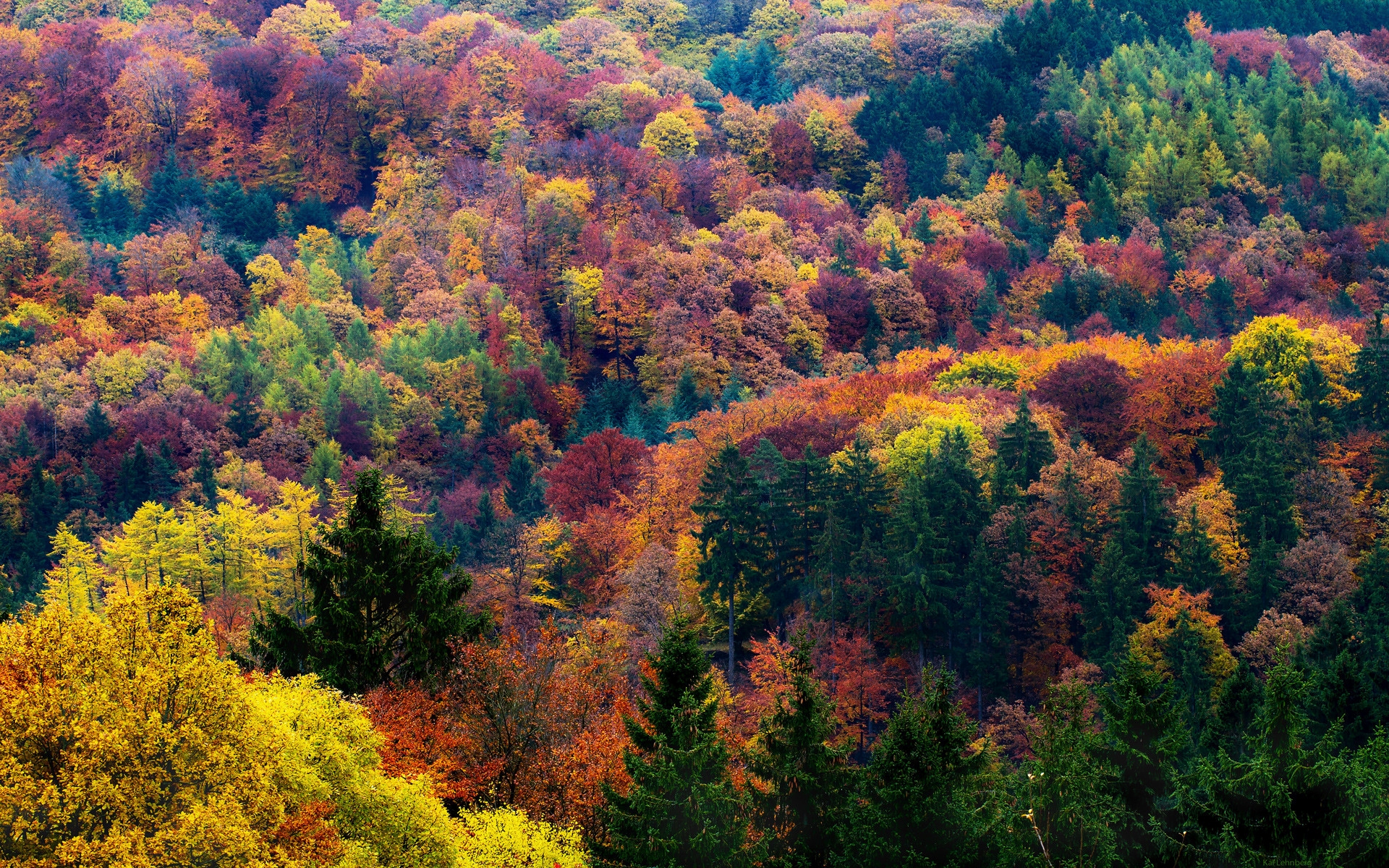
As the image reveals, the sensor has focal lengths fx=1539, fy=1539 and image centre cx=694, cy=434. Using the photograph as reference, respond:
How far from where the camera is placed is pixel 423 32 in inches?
6654

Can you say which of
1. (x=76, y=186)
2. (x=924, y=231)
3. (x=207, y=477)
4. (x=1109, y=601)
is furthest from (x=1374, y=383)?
(x=76, y=186)

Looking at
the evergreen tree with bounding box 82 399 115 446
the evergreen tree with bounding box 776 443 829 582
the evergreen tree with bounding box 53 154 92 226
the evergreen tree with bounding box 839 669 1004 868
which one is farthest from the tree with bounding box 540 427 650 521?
the evergreen tree with bounding box 53 154 92 226

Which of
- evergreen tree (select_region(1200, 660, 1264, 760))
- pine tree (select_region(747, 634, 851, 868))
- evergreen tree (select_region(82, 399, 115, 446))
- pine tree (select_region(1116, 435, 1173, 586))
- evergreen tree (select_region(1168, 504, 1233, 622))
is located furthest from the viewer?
evergreen tree (select_region(82, 399, 115, 446))

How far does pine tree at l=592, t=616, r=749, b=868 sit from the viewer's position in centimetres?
3048

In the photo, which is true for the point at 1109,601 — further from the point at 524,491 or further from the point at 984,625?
the point at 524,491

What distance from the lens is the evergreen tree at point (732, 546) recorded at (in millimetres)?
67312

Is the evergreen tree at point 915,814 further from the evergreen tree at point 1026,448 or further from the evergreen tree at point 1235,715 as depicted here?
the evergreen tree at point 1026,448

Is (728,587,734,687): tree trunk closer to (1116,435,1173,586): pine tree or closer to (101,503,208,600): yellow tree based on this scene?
(1116,435,1173,586): pine tree

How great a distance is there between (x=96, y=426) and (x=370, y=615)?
6610 centimetres

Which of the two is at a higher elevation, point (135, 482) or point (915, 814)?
point (915, 814)

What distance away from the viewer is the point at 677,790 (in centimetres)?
3125

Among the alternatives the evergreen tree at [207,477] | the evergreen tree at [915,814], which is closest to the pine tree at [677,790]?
the evergreen tree at [915,814]

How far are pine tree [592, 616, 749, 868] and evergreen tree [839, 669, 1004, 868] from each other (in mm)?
2557

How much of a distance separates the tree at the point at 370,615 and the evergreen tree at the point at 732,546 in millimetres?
25090
